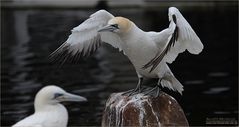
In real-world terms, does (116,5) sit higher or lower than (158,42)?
lower

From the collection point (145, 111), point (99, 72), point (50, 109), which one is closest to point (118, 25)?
point (145, 111)

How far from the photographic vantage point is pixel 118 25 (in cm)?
643

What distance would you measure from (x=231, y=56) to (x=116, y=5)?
10861 mm

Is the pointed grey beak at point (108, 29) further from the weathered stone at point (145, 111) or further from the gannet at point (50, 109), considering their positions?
the gannet at point (50, 109)

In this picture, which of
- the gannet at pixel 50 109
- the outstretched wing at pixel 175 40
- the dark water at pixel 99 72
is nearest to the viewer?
the outstretched wing at pixel 175 40

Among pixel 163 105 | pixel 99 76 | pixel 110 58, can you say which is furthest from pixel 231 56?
pixel 163 105

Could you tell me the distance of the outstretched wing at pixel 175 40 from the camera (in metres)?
6.29

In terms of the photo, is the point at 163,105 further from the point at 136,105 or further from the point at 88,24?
the point at 88,24

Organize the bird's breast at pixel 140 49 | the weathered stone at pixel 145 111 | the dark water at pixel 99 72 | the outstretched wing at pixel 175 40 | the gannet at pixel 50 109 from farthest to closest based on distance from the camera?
the dark water at pixel 99 72
the gannet at pixel 50 109
the weathered stone at pixel 145 111
the bird's breast at pixel 140 49
the outstretched wing at pixel 175 40

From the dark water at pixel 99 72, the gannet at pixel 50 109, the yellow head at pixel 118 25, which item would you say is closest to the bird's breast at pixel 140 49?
the yellow head at pixel 118 25

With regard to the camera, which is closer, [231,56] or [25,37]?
[231,56]

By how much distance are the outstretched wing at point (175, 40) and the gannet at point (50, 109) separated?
2.14m

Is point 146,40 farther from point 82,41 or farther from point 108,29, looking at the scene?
point 82,41

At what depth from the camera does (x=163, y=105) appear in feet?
22.8
